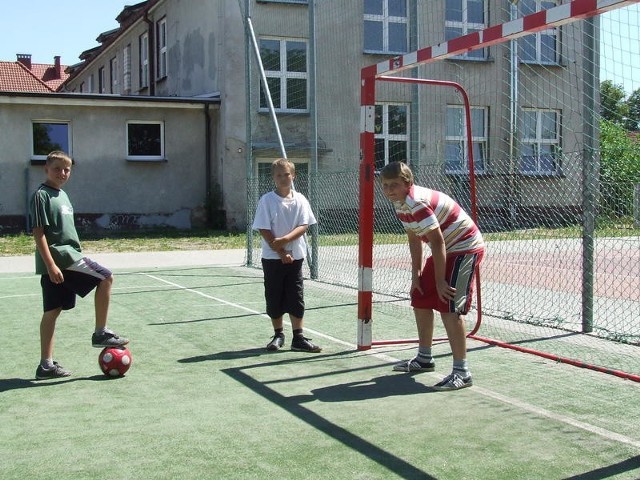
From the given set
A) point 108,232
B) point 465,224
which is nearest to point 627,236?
point 465,224

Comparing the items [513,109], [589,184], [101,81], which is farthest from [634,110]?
[101,81]

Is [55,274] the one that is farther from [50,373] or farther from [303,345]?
[303,345]

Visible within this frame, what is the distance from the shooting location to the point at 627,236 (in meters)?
14.2

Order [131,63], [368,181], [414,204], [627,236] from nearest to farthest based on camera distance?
1. [414,204]
2. [368,181]
3. [627,236]
4. [131,63]

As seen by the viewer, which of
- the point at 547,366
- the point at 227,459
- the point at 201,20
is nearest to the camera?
the point at 227,459

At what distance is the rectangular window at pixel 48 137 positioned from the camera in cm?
2375

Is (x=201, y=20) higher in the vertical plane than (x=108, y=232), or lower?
higher

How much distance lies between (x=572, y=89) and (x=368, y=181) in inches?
147

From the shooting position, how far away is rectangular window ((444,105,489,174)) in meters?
12.4

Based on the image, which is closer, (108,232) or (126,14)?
(108,232)

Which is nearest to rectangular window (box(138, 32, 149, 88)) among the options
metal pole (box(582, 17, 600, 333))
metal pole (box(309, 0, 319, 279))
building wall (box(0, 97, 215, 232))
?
building wall (box(0, 97, 215, 232))

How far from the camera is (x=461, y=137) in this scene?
533 inches

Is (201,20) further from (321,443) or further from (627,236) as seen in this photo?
(321,443)

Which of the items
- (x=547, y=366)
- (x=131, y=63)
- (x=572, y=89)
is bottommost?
(x=547, y=366)
